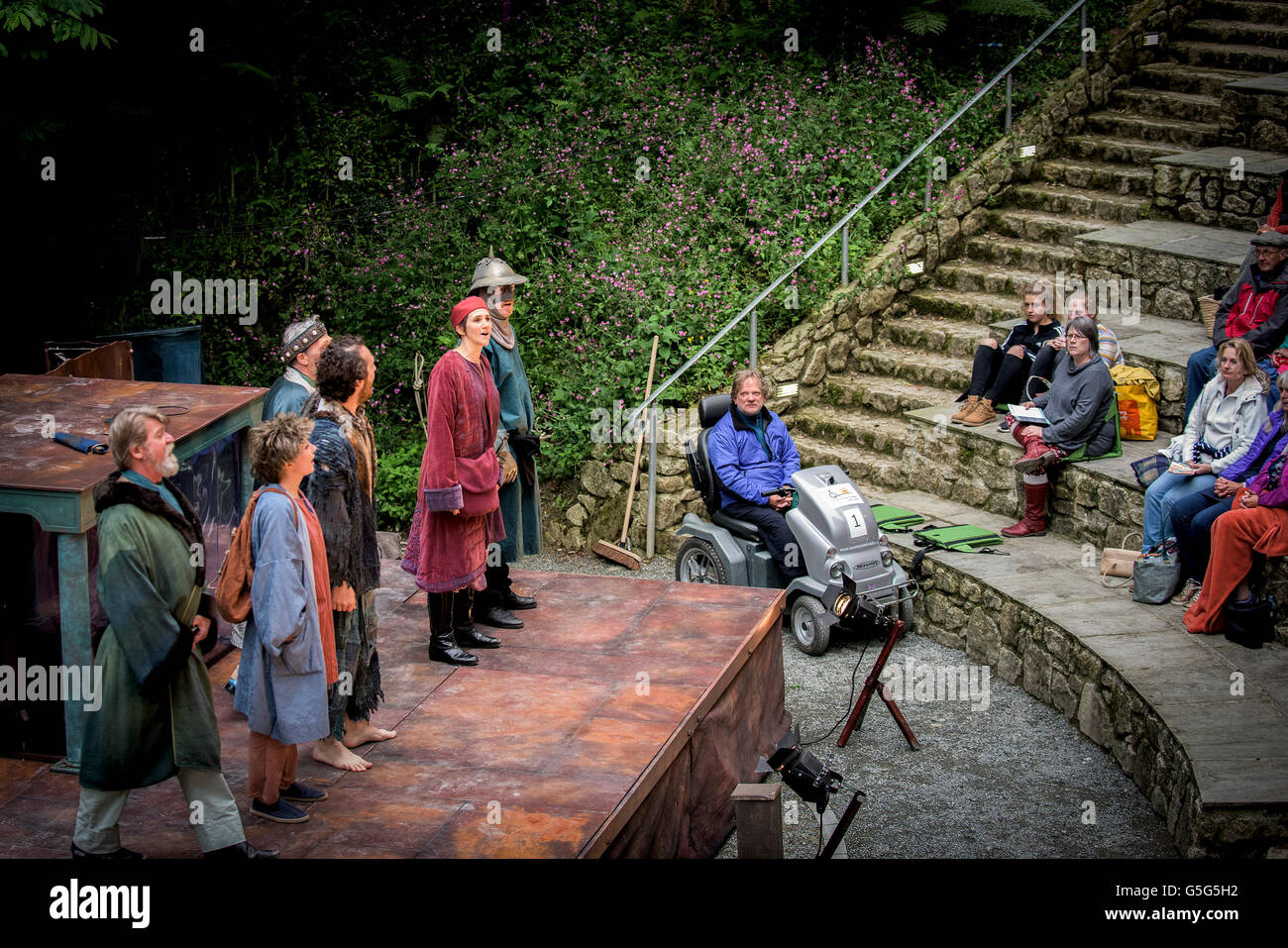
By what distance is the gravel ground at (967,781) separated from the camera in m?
5.98

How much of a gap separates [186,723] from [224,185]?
33.3 feet

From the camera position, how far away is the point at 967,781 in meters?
6.58

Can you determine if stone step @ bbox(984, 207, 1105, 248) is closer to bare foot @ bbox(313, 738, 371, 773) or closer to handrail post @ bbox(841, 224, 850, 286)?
handrail post @ bbox(841, 224, 850, 286)

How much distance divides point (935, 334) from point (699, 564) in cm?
375

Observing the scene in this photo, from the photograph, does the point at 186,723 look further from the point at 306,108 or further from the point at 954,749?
the point at 306,108

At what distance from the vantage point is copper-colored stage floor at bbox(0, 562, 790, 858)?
4.63m

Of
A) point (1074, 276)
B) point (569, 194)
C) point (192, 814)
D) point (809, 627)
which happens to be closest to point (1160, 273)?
point (1074, 276)

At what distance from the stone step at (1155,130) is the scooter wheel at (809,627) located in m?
6.74

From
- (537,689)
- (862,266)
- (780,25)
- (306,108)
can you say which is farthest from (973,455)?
(306,108)

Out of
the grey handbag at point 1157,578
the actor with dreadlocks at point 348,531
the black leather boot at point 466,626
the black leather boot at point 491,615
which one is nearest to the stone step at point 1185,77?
the grey handbag at point 1157,578

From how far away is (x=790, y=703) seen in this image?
24.7 ft

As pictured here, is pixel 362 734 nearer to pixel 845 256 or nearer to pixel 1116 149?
pixel 845 256

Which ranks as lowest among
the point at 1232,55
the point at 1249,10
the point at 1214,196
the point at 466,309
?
the point at 466,309

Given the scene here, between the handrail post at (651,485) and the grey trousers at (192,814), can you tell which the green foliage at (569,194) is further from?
the grey trousers at (192,814)
